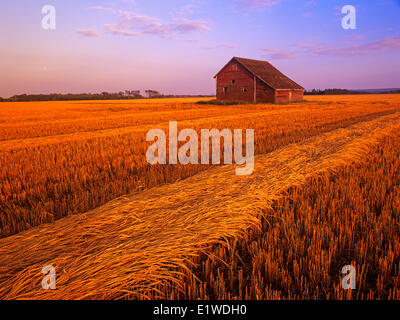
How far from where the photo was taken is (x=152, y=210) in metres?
3.39

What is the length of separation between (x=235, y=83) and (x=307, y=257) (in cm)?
3560

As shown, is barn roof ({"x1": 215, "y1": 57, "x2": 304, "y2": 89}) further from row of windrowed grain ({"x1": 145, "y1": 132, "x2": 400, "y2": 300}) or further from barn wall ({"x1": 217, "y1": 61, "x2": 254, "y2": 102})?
row of windrowed grain ({"x1": 145, "y1": 132, "x2": 400, "y2": 300})

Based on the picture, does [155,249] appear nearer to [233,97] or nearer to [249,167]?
[249,167]

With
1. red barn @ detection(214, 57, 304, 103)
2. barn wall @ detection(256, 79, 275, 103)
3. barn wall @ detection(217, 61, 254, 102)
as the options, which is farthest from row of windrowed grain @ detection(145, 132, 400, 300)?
barn wall @ detection(217, 61, 254, 102)

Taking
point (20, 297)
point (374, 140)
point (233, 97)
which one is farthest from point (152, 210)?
point (233, 97)

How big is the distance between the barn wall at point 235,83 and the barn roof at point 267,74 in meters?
0.75

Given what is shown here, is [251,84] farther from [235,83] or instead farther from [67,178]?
[67,178]

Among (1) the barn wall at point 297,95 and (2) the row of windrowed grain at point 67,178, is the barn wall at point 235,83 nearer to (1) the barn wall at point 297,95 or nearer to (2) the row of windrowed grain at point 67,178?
(1) the barn wall at point 297,95

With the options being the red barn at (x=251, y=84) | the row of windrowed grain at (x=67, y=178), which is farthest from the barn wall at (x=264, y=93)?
the row of windrowed grain at (x=67, y=178)

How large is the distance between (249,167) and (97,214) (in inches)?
125

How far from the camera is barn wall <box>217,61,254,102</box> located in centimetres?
3475

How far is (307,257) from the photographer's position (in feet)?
7.53

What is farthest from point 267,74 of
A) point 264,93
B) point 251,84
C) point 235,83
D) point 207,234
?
point 207,234

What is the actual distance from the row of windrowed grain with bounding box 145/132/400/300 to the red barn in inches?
1260
